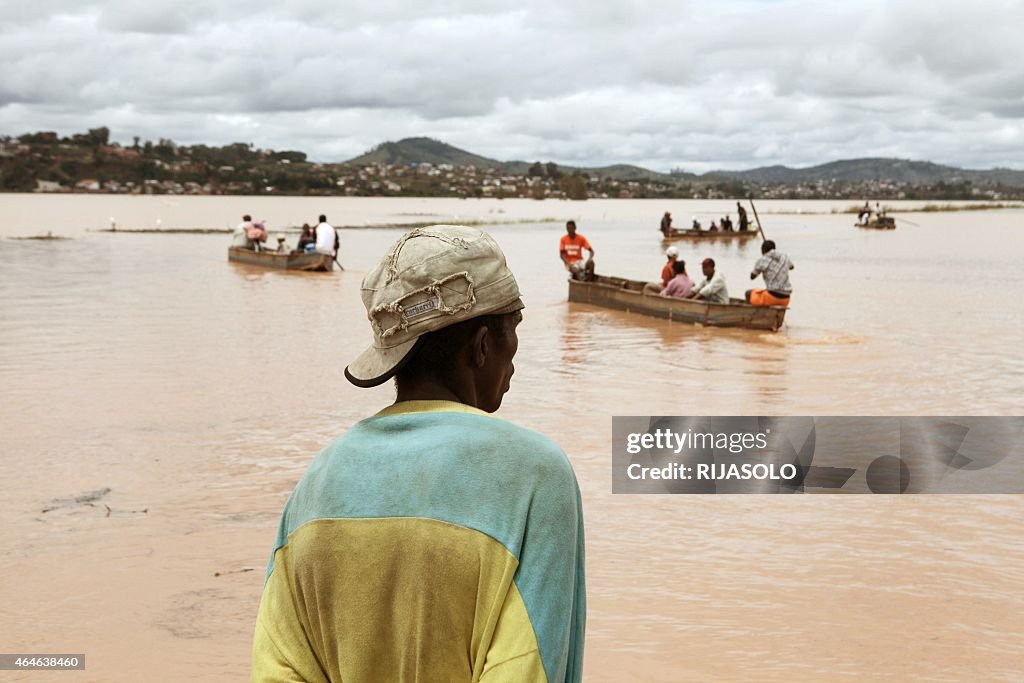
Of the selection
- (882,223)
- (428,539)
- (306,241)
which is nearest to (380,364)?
(428,539)

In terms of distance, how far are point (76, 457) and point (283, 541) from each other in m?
7.15

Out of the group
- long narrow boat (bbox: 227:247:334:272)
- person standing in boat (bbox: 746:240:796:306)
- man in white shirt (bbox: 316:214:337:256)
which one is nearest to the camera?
person standing in boat (bbox: 746:240:796:306)

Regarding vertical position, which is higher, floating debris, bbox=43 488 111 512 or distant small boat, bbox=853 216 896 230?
distant small boat, bbox=853 216 896 230

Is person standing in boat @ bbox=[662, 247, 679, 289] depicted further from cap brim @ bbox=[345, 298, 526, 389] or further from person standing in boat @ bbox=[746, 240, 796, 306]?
cap brim @ bbox=[345, 298, 526, 389]

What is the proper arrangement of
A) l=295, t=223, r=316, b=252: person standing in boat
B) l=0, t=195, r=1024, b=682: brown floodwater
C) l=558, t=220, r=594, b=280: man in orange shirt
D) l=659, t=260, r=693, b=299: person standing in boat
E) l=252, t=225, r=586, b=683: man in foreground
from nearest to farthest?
l=252, t=225, r=586, b=683: man in foreground → l=0, t=195, r=1024, b=682: brown floodwater → l=659, t=260, r=693, b=299: person standing in boat → l=558, t=220, r=594, b=280: man in orange shirt → l=295, t=223, r=316, b=252: person standing in boat

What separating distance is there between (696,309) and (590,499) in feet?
29.8

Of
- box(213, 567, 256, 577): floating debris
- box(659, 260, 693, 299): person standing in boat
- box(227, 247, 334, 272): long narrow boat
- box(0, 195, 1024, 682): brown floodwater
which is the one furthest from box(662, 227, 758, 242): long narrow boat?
box(213, 567, 256, 577): floating debris

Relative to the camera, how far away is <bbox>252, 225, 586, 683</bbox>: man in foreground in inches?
58.8

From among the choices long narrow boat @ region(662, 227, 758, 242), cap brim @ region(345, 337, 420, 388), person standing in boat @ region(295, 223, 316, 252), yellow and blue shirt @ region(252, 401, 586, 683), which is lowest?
long narrow boat @ region(662, 227, 758, 242)

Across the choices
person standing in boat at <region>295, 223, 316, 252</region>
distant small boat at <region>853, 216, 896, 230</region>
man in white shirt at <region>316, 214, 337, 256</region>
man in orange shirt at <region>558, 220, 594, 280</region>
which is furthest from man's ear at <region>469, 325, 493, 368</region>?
distant small boat at <region>853, 216, 896, 230</region>

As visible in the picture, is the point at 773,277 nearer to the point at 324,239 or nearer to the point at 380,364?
the point at 324,239

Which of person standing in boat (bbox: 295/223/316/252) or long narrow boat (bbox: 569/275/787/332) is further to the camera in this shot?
person standing in boat (bbox: 295/223/316/252)

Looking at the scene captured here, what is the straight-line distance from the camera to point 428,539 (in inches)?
59.1

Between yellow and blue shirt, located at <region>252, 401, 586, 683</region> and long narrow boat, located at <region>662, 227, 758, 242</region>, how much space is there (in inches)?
1598
